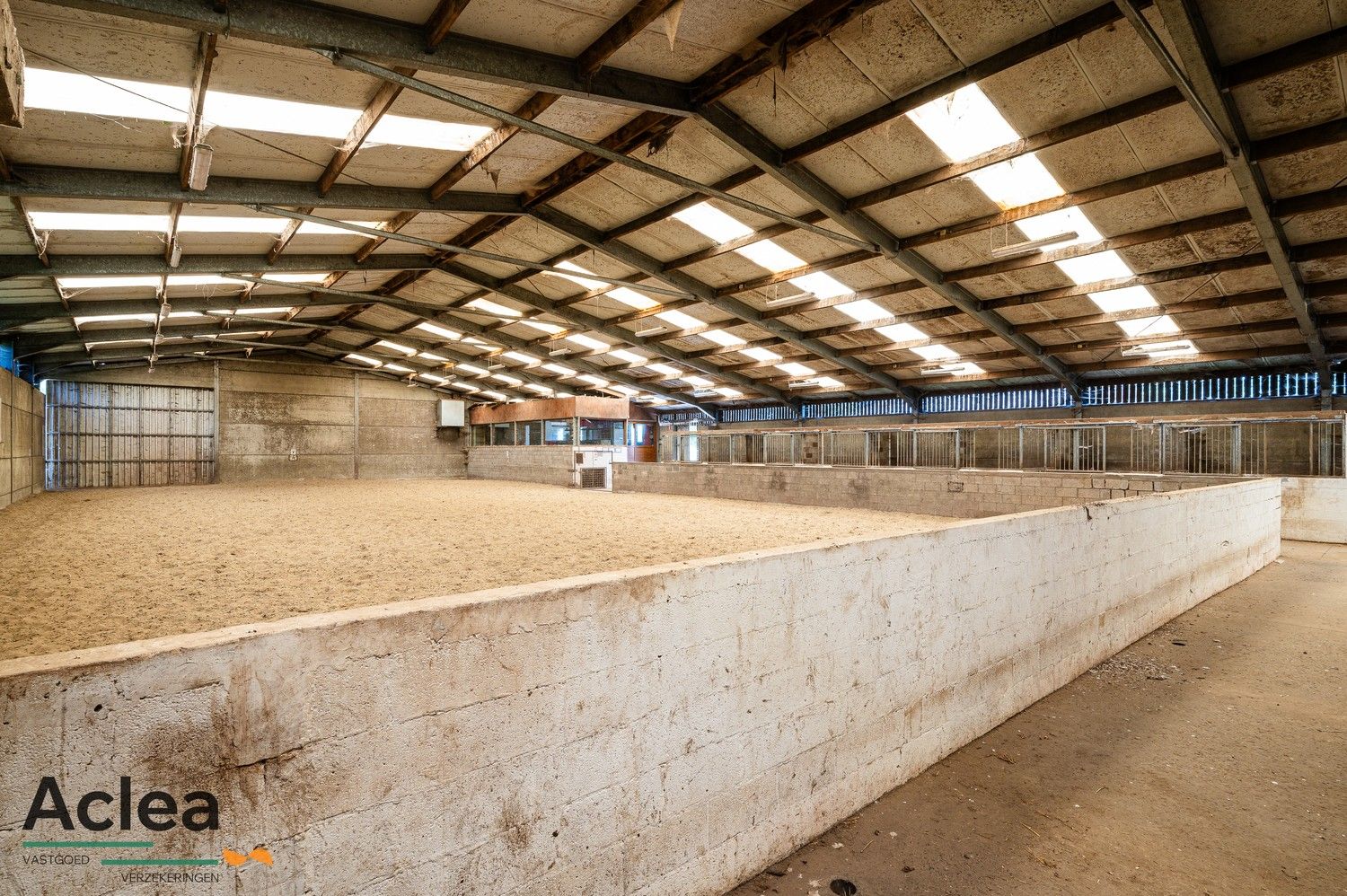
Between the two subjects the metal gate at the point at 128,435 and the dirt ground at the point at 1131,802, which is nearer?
the dirt ground at the point at 1131,802

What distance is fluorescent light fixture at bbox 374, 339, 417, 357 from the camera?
66.0 ft

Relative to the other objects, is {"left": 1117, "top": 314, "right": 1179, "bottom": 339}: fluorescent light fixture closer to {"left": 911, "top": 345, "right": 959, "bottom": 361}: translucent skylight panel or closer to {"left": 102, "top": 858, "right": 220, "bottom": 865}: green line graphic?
{"left": 911, "top": 345, "right": 959, "bottom": 361}: translucent skylight panel

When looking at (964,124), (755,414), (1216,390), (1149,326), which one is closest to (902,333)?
(1149,326)

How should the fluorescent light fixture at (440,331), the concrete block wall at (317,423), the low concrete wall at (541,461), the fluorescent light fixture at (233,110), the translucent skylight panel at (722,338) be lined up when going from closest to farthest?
the fluorescent light fixture at (233,110) → the translucent skylight panel at (722,338) → the fluorescent light fixture at (440,331) → the low concrete wall at (541,461) → the concrete block wall at (317,423)

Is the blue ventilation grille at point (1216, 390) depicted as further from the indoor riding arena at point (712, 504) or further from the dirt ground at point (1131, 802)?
the dirt ground at point (1131, 802)

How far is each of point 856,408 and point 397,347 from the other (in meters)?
15.7

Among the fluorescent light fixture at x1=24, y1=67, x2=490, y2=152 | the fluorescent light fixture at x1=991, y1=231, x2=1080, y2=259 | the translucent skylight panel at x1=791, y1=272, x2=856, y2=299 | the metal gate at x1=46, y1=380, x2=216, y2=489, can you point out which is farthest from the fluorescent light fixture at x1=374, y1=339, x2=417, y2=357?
the fluorescent light fixture at x1=991, y1=231, x2=1080, y2=259

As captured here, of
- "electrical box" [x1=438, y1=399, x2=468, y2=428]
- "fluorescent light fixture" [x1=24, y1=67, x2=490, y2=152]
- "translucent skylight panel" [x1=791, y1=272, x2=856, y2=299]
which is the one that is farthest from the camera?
"electrical box" [x1=438, y1=399, x2=468, y2=428]

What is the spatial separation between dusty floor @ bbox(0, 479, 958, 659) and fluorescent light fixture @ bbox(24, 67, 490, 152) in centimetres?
419

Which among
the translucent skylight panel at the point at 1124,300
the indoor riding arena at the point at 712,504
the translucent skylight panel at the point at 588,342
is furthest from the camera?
the translucent skylight panel at the point at 588,342

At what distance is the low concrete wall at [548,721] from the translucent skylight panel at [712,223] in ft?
23.1

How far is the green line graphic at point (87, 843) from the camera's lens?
1212 millimetres

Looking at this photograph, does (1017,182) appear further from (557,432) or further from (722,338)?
(557,432)

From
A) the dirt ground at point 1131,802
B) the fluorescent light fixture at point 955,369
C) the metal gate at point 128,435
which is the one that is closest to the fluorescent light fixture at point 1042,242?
the dirt ground at point 1131,802
